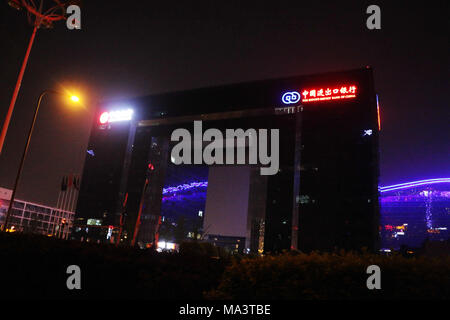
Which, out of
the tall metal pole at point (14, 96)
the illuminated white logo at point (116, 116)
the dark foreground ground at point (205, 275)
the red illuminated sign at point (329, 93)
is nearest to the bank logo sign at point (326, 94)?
the red illuminated sign at point (329, 93)

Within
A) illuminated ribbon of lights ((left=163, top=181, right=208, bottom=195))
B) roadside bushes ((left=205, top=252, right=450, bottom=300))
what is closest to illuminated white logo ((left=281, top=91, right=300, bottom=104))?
roadside bushes ((left=205, top=252, right=450, bottom=300))

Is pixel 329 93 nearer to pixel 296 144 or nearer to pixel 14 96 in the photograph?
pixel 296 144

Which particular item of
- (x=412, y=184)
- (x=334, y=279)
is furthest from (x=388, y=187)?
(x=334, y=279)

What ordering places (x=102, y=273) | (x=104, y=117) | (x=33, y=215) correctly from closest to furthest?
(x=102, y=273)
(x=104, y=117)
(x=33, y=215)

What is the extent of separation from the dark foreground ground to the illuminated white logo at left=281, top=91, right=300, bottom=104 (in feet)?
141

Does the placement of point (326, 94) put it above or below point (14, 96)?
above

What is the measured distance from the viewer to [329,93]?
156ft

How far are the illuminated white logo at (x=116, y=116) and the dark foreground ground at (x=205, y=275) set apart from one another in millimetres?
55568

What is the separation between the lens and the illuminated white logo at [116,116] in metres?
63.9

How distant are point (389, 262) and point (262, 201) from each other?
58.9m

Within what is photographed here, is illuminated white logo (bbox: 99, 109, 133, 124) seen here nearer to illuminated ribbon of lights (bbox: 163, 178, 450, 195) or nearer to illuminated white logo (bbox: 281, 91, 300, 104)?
illuminated ribbon of lights (bbox: 163, 178, 450, 195)

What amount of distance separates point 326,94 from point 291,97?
4.99 meters
